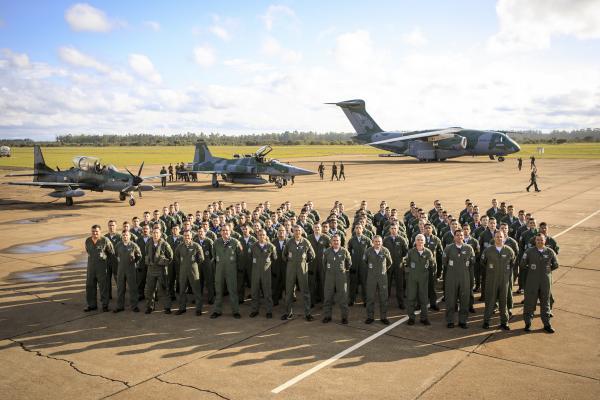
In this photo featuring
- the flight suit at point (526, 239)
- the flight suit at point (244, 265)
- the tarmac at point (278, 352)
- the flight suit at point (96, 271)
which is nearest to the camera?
the tarmac at point (278, 352)

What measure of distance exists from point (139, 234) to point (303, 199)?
1620 centimetres

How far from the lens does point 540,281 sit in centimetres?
789

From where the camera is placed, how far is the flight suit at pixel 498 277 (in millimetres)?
7910

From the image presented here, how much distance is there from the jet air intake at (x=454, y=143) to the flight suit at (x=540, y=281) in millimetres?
47648

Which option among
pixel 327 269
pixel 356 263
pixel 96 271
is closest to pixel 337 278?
pixel 327 269

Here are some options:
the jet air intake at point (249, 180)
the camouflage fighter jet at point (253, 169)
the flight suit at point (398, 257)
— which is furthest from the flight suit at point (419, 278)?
the jet air intake at point (249, 180)

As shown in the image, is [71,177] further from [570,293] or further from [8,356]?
[570,293]

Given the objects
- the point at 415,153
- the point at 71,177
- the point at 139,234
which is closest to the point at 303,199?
the point at 71,177

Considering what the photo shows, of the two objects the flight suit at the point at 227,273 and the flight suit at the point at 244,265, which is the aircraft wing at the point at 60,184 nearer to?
the flight suit at the point at 244,265

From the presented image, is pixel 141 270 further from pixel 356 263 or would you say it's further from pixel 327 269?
pixel 356 263

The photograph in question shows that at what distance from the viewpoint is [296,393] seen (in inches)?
233

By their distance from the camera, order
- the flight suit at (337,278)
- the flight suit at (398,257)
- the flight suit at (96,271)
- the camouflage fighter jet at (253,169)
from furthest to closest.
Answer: the camouflage fighter jet at (253,169) < the flight suit at (398,257) < the flight suit at (96,271) < the flight suit at (337,278)

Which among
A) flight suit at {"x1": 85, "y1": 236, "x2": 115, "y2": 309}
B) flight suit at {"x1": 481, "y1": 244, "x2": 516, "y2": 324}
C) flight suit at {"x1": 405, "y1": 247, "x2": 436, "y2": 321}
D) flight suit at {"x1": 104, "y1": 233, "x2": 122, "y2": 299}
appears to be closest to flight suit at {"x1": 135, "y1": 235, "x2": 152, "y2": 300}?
flight suit at {"x1": 104, "y1": 233, "x2": 122, "y2": 299}

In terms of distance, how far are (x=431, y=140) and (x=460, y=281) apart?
4886 cm
